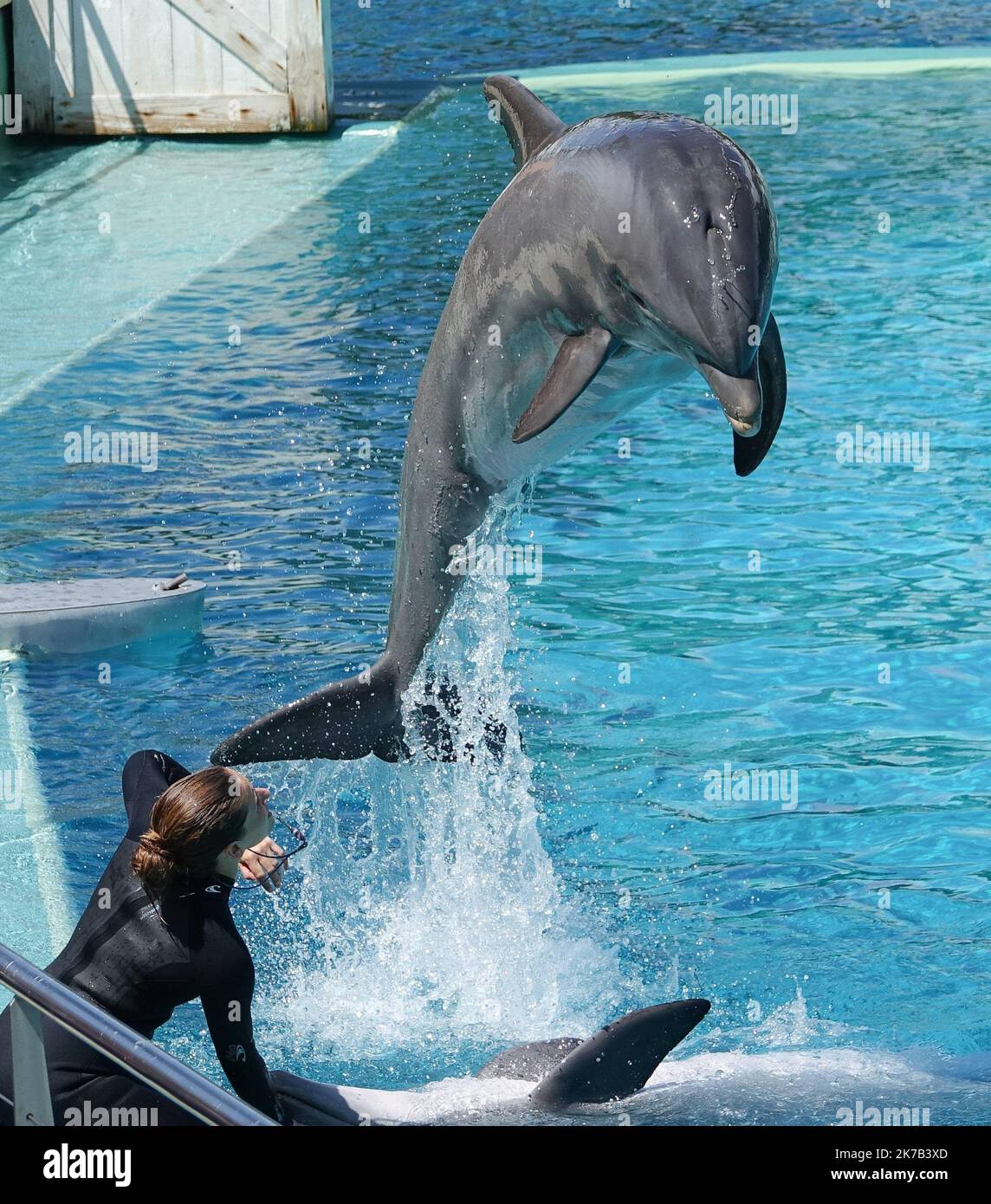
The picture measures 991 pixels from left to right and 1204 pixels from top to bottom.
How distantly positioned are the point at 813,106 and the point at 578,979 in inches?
577

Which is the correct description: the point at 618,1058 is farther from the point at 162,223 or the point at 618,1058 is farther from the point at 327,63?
the point at 327,63

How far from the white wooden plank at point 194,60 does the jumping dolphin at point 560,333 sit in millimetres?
13124

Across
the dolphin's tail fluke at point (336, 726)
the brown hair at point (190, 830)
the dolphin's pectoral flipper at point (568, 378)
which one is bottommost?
the dolphin's tail fluke at point (336, 726)

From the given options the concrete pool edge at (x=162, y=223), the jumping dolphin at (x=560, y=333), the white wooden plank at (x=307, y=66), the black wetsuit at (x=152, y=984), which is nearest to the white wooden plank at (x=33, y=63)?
the concrete pool edge at (x=162, y=223)

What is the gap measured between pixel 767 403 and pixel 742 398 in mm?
387

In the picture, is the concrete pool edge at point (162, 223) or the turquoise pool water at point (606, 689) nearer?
the turquoise pool water at point (606, 689)

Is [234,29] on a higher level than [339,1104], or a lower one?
higher

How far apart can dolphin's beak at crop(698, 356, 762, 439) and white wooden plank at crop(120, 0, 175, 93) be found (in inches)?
584

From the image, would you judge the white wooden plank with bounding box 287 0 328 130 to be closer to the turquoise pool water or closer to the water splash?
the turquoise pool water

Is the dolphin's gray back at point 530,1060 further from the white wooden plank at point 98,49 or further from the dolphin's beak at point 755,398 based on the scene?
the white wooden plank at point 98,49

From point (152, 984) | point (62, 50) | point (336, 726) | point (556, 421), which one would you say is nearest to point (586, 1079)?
point (152, 984)

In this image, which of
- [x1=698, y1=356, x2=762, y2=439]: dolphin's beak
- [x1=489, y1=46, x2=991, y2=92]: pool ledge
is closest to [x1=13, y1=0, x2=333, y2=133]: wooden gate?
[x1=489, y1=46, x2=991, y2=92]: pool ledge

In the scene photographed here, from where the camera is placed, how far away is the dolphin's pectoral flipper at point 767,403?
402 cm

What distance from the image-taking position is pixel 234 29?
17.0 metres
